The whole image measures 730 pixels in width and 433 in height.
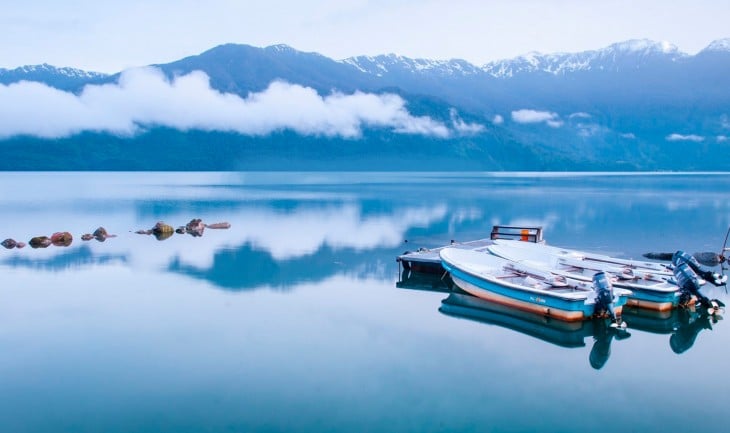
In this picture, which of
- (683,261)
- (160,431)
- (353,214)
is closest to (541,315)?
(683,261)

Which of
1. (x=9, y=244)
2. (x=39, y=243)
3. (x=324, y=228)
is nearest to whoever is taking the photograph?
(x=9, y=244)

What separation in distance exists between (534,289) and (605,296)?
246cm

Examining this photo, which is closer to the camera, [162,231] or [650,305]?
[650,305]

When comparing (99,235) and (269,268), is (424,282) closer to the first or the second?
(269,268)

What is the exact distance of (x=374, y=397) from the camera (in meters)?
14.8

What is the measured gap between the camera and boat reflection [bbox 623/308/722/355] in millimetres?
20422

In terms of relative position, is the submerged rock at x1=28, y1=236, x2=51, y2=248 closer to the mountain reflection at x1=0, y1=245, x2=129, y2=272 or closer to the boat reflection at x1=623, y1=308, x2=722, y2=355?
the mountain reflection at x1=0, y1=245, x2=129, y2=272

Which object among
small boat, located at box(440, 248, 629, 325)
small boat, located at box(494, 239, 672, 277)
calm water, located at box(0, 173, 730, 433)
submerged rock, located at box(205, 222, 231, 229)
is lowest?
submerged rock, located at box(205, 222, 231, 229)

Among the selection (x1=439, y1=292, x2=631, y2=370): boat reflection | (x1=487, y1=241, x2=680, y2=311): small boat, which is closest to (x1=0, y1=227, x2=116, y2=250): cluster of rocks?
(x1=487, y1=241, x2=680, y2=311): small boat

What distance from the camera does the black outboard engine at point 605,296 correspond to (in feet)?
67.9

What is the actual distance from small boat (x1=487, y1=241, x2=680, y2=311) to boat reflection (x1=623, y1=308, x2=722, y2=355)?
Result: 0.38 m

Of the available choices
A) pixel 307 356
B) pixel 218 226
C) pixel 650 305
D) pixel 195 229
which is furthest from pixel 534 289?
pixel 218 226

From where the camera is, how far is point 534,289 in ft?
72.4

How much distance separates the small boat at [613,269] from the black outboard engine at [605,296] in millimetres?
2577
